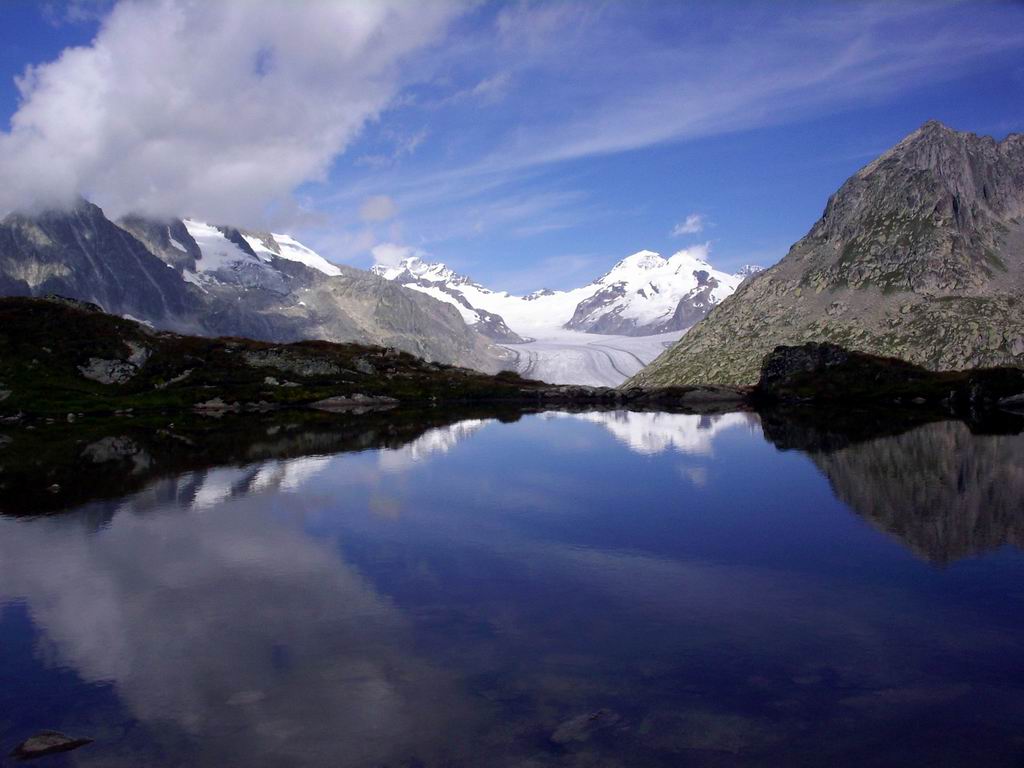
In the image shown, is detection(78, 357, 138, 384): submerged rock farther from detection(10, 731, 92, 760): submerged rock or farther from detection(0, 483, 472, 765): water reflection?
detection(10, 731, 92, 760): submerged rock

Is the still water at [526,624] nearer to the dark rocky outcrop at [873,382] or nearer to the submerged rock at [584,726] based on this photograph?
the submerged rock at [584,726]

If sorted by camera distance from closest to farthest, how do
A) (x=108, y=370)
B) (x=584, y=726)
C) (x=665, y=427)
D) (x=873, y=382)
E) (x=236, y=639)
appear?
(x=584, y=726) → (x=236, y=639) → (x=665, y=427) → (x=108, y=370) → (x=873, y=382)

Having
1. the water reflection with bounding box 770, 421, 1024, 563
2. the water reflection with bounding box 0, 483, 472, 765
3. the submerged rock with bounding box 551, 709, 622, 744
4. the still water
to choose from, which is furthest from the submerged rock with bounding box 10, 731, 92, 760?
the water reflection with bounding box 770, 421, 1024, 563

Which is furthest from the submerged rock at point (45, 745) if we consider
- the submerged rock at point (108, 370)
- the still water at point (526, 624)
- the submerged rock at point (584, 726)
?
the submerged rock at point (108, 370)

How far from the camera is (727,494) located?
39.5 metres

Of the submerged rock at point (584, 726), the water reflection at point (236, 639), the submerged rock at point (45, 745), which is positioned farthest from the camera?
the water reflection at point (236, 639)

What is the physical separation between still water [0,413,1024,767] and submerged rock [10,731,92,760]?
0.93ft

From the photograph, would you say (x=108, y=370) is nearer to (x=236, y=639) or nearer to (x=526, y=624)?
(x=236, y=639)

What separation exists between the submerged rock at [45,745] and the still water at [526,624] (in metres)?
0.28

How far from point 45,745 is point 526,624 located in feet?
35.5

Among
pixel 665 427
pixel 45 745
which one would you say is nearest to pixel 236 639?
pixel 45 745

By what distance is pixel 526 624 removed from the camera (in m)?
20.9

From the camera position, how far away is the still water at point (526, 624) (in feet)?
49.8

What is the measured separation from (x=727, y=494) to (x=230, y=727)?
2868 cm
